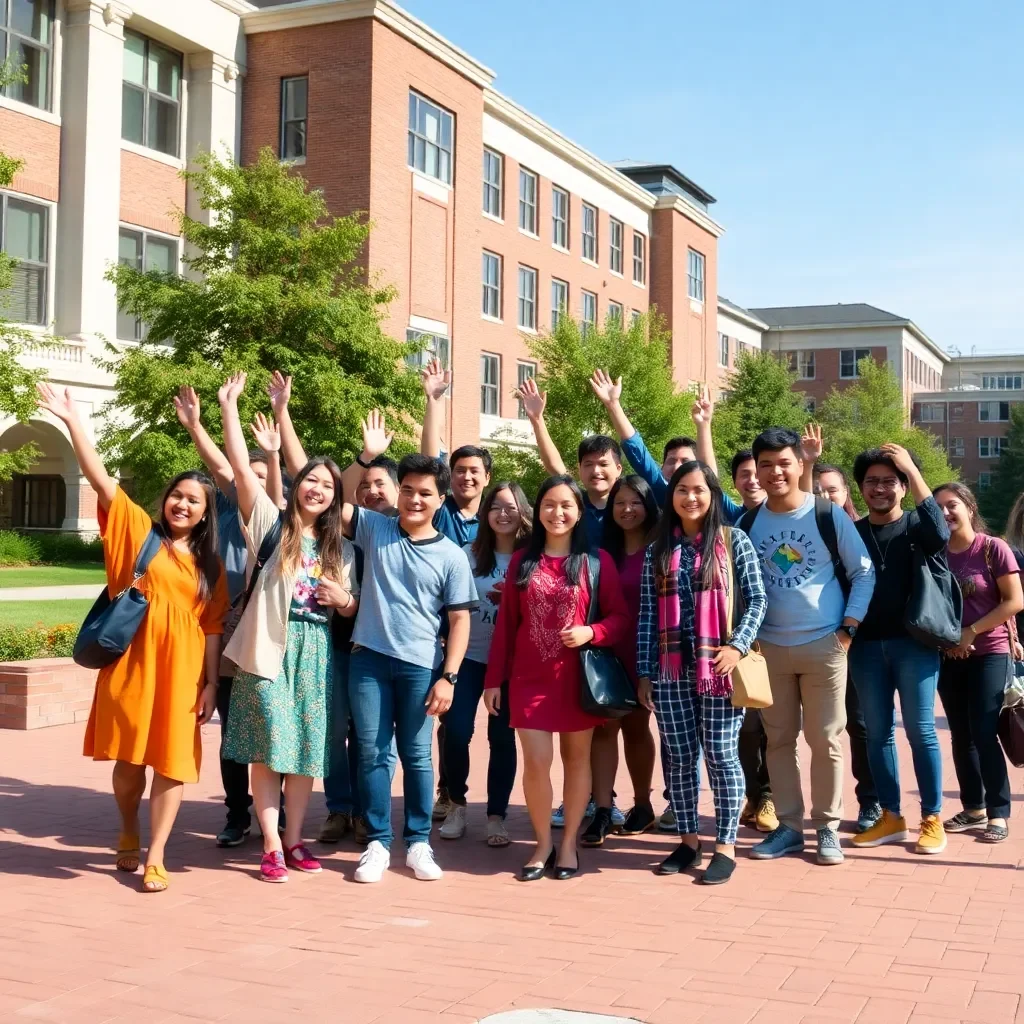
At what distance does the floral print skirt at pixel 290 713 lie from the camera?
19.8 feet

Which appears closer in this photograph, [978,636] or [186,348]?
[978,636]

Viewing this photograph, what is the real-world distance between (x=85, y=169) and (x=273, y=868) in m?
25.3

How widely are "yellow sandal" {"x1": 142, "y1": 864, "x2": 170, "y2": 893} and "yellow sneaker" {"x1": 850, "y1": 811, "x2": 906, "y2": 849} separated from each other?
11.7 feet

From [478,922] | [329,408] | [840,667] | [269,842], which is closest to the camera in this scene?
[478,922]

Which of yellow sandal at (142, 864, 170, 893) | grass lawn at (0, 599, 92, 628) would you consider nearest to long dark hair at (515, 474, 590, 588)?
yellow sandal at (142, 864, 170, 893)

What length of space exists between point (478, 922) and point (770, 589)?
2.34m

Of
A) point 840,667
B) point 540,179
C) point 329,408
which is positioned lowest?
point 840,667

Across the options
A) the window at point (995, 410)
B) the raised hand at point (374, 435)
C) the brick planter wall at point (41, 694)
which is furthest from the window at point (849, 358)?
the raised hand at point (374, 435)

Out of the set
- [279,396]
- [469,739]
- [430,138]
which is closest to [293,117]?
[430,138]

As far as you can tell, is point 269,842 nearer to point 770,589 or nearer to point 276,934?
point 276,934

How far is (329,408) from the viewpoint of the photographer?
20703 millimetres

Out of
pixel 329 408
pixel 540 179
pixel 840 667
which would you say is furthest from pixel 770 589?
pixel 540 179

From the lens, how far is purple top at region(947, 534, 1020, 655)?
712 centimetres

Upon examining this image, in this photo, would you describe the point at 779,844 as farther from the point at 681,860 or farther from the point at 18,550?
the point at 18,550
